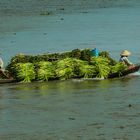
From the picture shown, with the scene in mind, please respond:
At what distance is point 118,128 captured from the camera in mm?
13234

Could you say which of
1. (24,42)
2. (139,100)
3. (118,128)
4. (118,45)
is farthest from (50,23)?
(118,128)

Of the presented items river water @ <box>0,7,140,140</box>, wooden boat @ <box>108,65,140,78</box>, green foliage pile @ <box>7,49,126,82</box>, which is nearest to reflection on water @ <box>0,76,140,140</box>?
river water @ <box>0,7,140,140</box>

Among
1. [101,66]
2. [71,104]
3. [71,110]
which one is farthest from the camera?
[101,66]

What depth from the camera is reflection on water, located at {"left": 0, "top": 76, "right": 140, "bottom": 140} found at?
42.9 ft

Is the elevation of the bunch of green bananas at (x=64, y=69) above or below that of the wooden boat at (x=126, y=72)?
above

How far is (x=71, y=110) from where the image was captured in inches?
605

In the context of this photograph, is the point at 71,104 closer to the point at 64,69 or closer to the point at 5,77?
the point at 64,69

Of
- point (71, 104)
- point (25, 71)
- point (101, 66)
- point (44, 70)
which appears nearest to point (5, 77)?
point (25, 71)

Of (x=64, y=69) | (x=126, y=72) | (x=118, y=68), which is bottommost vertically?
(x=126, y=72)

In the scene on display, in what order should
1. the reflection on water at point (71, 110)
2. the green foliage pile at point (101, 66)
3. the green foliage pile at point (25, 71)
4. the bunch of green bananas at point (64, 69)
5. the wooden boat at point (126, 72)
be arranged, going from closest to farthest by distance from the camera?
the reflection on water at point (71, 110) < the green foliage pile at point (25, 71) < the bunch of green bananas at point (64, 69) < the green foliage pile at point (101, 66) < the wooden boat at point (126, 72)

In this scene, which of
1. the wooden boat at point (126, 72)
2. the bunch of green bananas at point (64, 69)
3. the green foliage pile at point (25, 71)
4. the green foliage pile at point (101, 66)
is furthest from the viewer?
the wooden boat at point (126, 72)

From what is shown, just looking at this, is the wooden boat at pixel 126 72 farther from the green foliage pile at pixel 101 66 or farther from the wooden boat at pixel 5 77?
the wooden boat at pixel 5 77

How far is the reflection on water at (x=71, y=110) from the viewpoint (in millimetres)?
13070

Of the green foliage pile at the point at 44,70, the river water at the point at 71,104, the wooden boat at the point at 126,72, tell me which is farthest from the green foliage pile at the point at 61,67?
the river water at the point at 71,104
